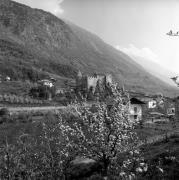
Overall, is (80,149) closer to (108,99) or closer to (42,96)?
(108,99)

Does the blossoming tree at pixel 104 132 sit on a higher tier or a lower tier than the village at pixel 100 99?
lower

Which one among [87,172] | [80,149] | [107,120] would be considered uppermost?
[107,120]

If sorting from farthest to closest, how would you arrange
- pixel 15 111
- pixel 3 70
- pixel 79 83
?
pixel 3 70 → pixel 79 83 → pixel 15 111

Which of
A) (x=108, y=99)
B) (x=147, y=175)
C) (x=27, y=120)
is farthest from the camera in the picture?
(x=27, y=120)

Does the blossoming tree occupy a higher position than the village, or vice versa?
the village

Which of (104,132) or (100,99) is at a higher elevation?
(100,99)

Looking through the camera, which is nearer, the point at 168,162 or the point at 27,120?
the point at 168,162

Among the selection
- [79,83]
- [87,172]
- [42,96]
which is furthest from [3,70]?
[87,172]

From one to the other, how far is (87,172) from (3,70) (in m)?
148

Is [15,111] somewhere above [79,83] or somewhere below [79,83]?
below

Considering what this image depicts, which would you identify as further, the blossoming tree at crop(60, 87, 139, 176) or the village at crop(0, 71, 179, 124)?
the village at crop(0, 71, 179, 124)

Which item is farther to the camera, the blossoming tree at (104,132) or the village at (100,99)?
the village at (100,99)

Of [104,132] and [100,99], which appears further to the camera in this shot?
[100,99]

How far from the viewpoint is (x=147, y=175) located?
37.4 ft
